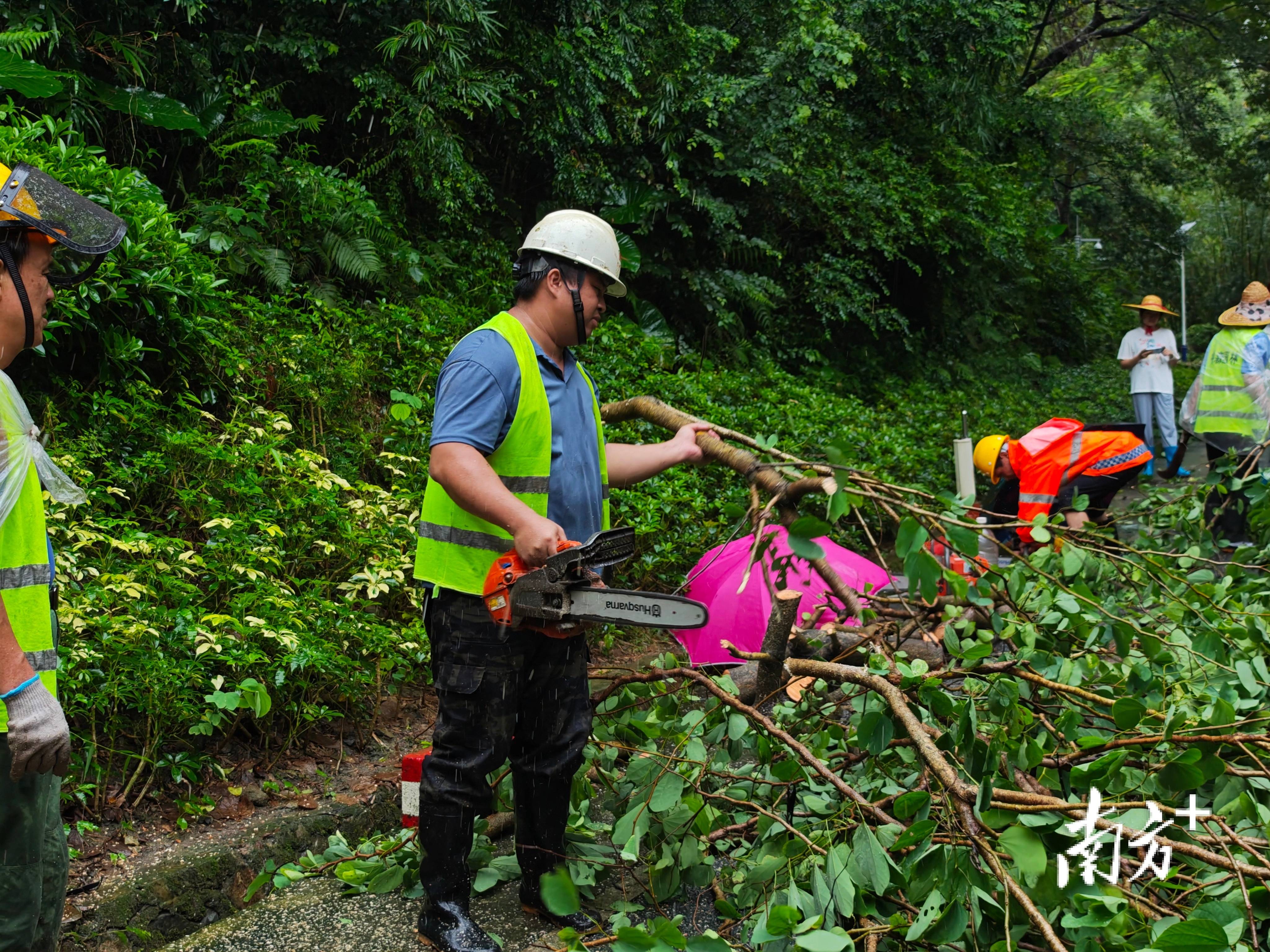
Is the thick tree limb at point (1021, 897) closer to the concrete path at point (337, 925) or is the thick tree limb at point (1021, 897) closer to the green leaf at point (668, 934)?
the green leaf at point (668, 934)

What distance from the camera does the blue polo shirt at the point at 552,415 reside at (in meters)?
2.60

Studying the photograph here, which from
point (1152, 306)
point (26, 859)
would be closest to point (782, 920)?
point (26, 859)

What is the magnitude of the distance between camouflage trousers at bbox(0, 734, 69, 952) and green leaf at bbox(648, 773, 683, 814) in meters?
1.40

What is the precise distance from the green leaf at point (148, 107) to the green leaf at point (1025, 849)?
5.83 m

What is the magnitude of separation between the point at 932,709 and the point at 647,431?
3901 mm

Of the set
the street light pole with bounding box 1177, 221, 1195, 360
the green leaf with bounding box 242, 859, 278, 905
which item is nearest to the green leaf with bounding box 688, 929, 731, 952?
the green leaf with bounding box 242, 859, 278, 905

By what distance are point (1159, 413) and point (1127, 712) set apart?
9.32 meters

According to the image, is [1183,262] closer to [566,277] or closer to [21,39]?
[21,39]

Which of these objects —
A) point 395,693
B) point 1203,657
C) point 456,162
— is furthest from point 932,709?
point 456,162

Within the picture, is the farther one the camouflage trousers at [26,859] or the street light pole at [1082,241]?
the street light pole at [1082,241]

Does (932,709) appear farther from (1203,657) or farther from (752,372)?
(752,372)

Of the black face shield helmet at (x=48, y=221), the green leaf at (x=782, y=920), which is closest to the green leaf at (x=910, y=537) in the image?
the green leaf at (x=782, y=920)

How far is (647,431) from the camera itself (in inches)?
259
